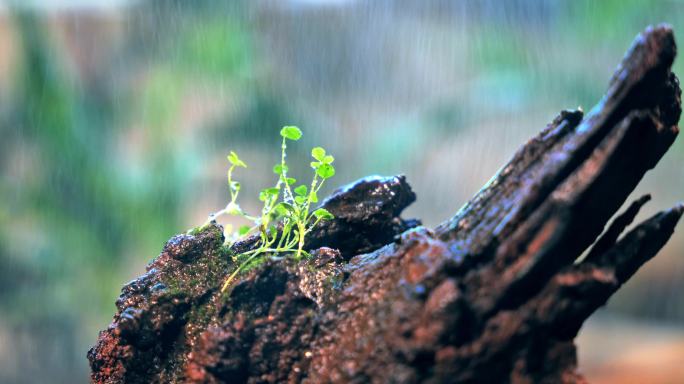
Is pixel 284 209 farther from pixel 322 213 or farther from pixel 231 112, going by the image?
pixel 231 112

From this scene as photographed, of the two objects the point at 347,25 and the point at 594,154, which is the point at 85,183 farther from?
the point at 594,154

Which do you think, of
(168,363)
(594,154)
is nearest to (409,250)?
(594,154)

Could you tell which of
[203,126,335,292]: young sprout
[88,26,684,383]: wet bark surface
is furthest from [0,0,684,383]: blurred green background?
[88,26,684,383]: wet bark surface

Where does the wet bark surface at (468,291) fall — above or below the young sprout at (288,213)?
below

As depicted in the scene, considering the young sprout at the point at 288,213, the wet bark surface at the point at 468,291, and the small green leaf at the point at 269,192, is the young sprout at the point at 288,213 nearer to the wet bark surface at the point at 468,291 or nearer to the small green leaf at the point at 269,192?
the small green leaf at the point at 269,192

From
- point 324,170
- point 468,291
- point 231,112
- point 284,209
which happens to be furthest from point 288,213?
point 231,112

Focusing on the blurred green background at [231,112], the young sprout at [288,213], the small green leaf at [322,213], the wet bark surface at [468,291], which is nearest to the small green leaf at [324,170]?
the young sprout at [288,213]
